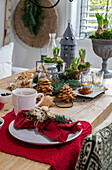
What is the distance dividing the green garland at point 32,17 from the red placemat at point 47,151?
241 cm

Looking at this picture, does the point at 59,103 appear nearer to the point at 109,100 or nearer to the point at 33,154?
the point at 109,100

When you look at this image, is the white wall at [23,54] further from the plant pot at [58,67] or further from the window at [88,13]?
the plant pot at [58,67]

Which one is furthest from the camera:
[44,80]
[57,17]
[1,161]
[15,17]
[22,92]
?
[15,17]

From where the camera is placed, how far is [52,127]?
800mm

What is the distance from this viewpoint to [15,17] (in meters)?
3.21

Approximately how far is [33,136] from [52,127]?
0.07m

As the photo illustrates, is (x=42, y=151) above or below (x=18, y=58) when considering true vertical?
below

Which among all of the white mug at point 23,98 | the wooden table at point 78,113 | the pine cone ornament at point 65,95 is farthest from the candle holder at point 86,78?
the white mug at point 23,98

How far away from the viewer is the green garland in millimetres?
2998

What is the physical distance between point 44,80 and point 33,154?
0.59 m

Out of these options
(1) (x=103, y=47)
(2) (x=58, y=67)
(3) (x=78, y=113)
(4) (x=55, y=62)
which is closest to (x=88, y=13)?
(1) (x=103, y=47)

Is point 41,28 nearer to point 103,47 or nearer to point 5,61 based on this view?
point 5,61

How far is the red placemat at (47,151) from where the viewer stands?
2.35ft

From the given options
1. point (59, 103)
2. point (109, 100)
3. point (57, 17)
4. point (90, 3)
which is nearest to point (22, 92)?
point (59, 103)
